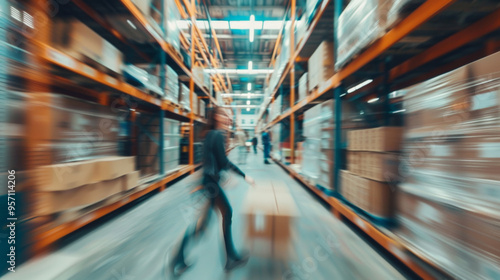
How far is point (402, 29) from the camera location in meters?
1.33

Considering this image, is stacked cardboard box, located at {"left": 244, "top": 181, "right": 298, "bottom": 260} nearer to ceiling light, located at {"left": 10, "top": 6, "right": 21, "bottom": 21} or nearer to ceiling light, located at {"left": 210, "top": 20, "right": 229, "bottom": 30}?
→ ceiling light, located at {"left": 10, "top": 6, "right": 21, "bottom": 21}

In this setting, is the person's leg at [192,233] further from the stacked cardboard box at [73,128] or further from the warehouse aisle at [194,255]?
the stacked cardboard box at [73,128]

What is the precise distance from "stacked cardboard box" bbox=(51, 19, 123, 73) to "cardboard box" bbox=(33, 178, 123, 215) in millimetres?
1320

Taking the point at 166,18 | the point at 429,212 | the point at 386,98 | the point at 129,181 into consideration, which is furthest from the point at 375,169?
the point at 166,18

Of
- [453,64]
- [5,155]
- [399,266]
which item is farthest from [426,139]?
[5,155]

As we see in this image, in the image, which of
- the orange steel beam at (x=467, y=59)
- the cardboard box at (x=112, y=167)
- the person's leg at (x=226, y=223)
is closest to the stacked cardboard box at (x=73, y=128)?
the cardboard box at (x=112, y=167)

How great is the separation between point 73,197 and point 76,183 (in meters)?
0.15

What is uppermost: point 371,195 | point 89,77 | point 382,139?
point 89,77

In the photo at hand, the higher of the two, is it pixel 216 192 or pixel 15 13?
pixel 15 13

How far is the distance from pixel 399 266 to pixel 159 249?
210 centimetres

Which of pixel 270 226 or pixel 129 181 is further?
pixel 129 181

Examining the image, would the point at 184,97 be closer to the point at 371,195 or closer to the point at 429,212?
the point at 371,195

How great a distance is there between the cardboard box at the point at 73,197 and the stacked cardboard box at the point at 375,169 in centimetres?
278

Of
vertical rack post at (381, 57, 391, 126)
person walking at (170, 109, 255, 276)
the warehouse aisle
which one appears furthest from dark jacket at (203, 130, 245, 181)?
vertical rack post at (381, 57, 391, 126)
